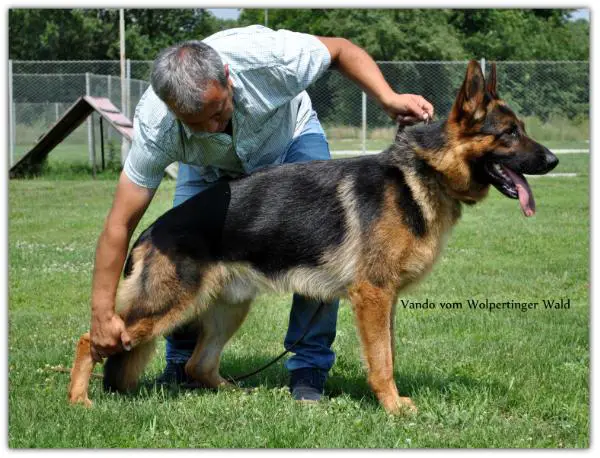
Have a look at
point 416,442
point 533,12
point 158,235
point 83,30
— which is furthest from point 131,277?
point 533,12

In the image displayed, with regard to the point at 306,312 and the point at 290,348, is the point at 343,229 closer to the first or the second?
the point at 306,312

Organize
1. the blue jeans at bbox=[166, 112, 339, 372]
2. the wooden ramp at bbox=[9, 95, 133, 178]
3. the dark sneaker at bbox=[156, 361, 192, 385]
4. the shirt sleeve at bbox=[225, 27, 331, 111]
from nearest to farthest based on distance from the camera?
the shirt sleeve at bbox=[225, 27, 331, 111] → the blue jeans at bbox=[166, 112, 339, 372] → the dark sneaker at bbox=[156, 361, 192, 385] → the wooden ramp at bbox=[9, 95, 133, 178]

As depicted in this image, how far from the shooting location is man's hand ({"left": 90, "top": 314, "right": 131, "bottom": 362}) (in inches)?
177

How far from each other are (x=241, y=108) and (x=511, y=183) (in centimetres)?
159

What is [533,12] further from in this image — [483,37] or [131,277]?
[131,277]

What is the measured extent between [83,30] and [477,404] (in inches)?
1270

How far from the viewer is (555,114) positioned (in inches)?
815

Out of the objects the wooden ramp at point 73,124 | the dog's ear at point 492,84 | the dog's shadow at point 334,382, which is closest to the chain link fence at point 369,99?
A: the wooden ramp at point 73,124

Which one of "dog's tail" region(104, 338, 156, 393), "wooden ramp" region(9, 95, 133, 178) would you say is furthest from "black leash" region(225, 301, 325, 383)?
"wooden ramp" region(9, 95, 133, 178)

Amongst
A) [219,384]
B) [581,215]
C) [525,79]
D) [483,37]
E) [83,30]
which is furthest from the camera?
[83,30]

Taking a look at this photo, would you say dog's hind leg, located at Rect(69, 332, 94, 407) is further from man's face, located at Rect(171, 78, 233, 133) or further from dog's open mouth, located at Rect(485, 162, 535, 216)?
dog's open mouth, located at Rect(485, 162, 535, 216)

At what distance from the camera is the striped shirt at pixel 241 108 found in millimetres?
4391

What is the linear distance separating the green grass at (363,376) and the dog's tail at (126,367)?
85mm

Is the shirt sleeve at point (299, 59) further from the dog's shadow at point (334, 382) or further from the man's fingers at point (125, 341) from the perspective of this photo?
the dog's shadow at point (334, 382)
